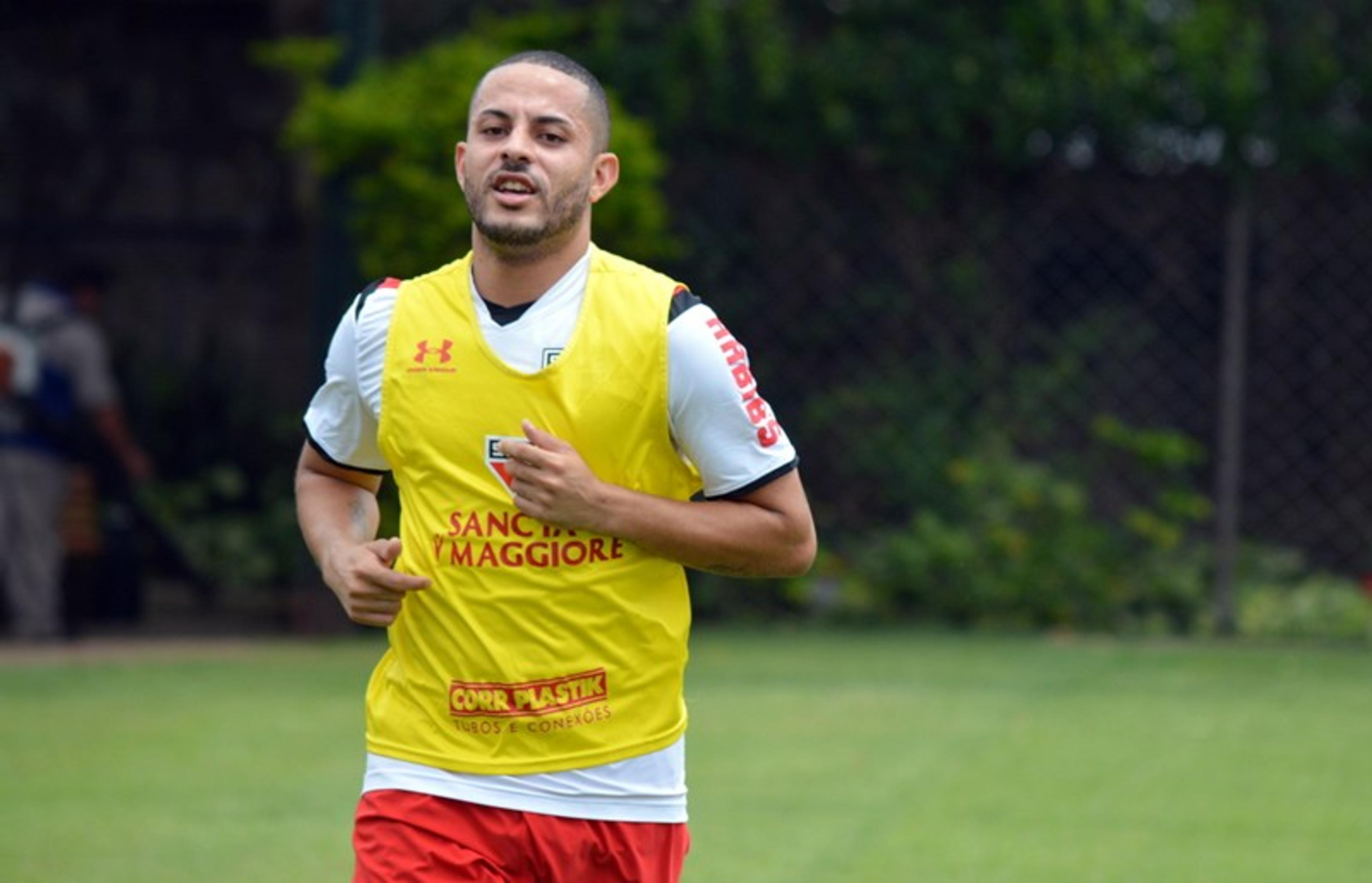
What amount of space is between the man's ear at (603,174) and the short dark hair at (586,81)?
0.06ft

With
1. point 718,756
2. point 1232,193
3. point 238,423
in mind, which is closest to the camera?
point 718,756

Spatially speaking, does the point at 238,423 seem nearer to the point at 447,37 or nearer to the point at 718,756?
the point at 447,37

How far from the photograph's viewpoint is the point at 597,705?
3.90 meters

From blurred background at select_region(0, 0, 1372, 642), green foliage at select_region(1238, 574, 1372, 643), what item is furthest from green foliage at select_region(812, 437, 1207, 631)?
green foliage at select_region(1238, 574, 1372, 643)

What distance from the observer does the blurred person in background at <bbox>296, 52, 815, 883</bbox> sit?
3.84 m

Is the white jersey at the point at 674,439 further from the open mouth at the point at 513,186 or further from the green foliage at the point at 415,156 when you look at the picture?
the green foliage at the point at 415,156

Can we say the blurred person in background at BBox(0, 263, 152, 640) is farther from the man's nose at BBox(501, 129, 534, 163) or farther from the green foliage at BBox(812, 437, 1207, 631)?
the man's nose at BBox(501, 129, 534, 163)

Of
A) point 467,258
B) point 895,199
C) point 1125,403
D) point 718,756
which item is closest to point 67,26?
point 895,199

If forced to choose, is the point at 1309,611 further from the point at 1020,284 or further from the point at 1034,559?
the point at 1020,284

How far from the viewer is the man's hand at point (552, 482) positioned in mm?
3736

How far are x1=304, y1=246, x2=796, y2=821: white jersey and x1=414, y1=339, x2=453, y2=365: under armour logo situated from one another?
71 mm

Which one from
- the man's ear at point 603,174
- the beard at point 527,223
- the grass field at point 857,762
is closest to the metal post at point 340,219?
the grass field at point 857,762

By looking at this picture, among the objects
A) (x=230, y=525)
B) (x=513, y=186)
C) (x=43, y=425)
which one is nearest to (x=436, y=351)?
(x=513, y=186)

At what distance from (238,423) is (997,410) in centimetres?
473
